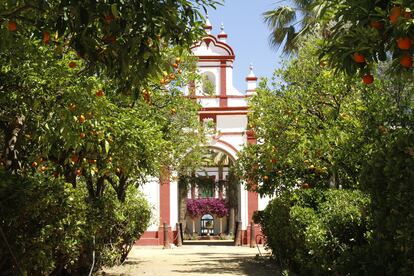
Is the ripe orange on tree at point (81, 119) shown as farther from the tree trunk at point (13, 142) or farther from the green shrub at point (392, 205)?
the green shrub at point (392, 205)

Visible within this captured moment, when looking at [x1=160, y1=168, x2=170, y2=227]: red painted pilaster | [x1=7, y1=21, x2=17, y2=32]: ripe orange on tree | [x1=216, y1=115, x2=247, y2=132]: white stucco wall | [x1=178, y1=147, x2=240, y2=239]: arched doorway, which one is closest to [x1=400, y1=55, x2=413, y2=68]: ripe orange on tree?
[x1=7, y1=21, x2=17, y2=32]: ripe orange on tree

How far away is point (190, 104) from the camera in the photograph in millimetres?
15031

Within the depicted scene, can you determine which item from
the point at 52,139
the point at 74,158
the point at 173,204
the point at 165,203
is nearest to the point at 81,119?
the point at 52,139

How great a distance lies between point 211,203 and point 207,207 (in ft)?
1.30

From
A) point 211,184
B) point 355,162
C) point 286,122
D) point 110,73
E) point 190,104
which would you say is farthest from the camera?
point 211,184

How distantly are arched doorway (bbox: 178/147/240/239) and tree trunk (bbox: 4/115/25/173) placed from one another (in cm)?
2443

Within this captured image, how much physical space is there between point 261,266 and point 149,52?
11.9 meters

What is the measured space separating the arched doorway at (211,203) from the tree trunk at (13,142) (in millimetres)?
24434

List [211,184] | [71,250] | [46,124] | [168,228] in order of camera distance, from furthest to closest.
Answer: [211,184], [168,228], [71,250], [46,124]

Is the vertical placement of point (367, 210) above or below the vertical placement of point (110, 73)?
below

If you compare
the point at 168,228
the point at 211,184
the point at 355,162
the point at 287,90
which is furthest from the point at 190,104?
the point at 211,184

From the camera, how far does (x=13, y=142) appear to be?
7.11m

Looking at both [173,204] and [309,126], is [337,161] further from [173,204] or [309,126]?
[173,204]

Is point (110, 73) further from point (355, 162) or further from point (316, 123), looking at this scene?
point (316, 123)
